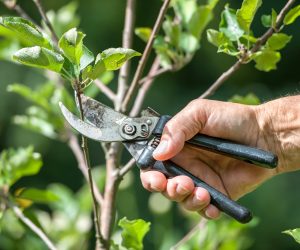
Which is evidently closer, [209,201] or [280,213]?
[209,201]

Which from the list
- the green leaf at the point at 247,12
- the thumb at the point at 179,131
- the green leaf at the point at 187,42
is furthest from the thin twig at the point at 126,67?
the green leaf at the point at 247,12

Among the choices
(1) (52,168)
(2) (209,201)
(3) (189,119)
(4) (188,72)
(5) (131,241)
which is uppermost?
(3) (189,119)

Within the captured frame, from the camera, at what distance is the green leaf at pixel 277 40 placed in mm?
1774

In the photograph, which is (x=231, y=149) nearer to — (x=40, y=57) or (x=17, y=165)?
(x=40, y=57)

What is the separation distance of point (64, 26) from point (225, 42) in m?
0.61

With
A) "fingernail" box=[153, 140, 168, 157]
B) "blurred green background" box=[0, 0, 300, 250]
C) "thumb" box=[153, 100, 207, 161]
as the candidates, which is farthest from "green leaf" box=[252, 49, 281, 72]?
"blurred green background" box=[0, 0, 300, 250]

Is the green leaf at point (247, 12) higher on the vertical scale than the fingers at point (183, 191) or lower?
higher

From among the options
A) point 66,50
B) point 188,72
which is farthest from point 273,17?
point 188,72

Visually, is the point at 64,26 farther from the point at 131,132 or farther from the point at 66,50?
the point at 66,50

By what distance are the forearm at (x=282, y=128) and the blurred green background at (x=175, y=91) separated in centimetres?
175

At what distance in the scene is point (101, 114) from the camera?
1.73 meters

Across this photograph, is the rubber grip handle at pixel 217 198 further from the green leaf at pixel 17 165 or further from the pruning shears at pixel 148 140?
the green leaf at pixel 17 165

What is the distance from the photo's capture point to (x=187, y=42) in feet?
6.67

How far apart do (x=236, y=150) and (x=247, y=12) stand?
0.29m
